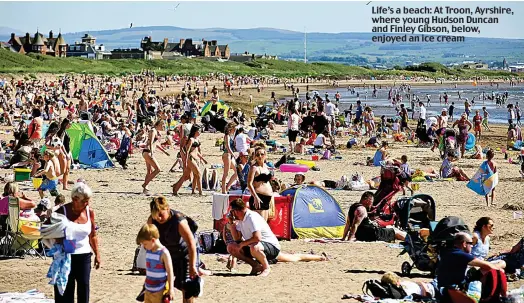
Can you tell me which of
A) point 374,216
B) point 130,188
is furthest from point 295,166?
point 374,216

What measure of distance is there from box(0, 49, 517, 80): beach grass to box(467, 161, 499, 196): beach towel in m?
56.8

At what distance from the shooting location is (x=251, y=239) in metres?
8.98

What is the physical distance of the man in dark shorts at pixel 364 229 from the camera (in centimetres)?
1128

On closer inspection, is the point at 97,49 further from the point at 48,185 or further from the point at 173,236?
the point at 173,236

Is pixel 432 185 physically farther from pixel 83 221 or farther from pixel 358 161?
pixel 83 221

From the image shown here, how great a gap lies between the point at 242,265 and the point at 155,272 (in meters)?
3.40

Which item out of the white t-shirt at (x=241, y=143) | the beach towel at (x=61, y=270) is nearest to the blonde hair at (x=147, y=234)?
the beach towel at (x=61, y=270)

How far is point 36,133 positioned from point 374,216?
29.9 ft

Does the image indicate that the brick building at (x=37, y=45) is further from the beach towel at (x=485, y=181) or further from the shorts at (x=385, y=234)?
the shorts at (x=385, y=234)

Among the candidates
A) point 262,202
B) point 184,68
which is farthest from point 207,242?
point 184,68

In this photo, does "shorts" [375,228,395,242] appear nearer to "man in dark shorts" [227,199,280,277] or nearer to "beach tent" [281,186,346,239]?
"beach tent" [281,186,346,239]

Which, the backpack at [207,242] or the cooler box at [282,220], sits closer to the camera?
the backpack at [207,242]

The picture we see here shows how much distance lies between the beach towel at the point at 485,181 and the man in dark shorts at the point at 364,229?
3.92 m

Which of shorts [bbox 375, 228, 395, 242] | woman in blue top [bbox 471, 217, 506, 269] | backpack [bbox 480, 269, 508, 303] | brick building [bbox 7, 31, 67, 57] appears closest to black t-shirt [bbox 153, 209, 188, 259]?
backpack [bbox 480, 269, 508, 303]
